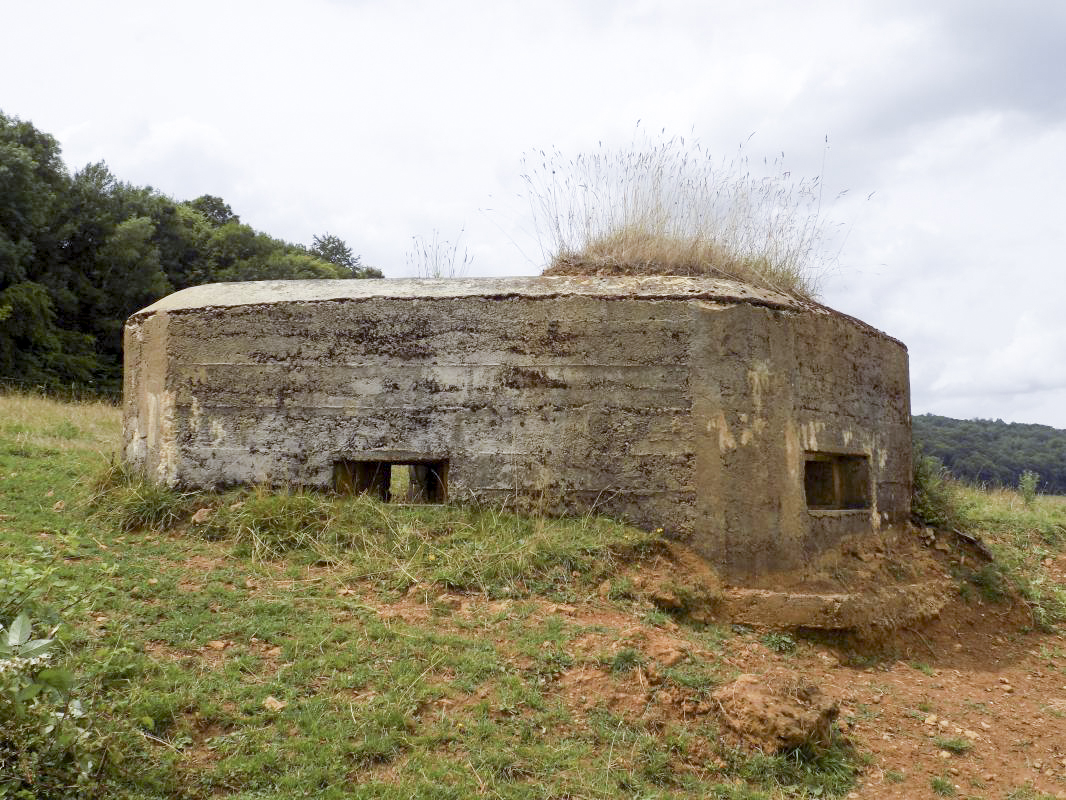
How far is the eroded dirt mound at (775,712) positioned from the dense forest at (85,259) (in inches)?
652

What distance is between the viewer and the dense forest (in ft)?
59.0

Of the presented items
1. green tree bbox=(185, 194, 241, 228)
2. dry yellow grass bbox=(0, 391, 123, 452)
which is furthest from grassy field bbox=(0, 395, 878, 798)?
green tree bbox=(185, 194, 241, 228)

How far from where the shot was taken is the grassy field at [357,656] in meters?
3.48

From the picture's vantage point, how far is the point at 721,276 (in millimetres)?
6457

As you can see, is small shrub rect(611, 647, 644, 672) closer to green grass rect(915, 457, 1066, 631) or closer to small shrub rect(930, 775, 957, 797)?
small shrub rect(930, 775, 957, 797)

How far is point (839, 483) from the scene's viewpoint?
21.9 feet

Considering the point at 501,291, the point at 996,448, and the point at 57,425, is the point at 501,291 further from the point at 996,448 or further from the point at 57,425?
the point at 996,448

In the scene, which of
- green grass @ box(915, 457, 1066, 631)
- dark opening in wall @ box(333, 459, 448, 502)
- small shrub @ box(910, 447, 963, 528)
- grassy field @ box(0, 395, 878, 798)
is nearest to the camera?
grassy field @ box(0, 395, 878, 798)

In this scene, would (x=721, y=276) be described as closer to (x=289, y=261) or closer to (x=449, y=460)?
(x=449, y=460)

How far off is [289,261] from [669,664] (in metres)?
22.7

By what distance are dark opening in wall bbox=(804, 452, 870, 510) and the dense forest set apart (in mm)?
15502

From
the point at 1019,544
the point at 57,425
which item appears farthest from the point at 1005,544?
the point at 57,425

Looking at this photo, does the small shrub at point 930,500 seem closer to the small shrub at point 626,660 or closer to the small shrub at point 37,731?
the small shrub at point 626,660

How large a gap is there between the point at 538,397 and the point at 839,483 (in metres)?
2.52
